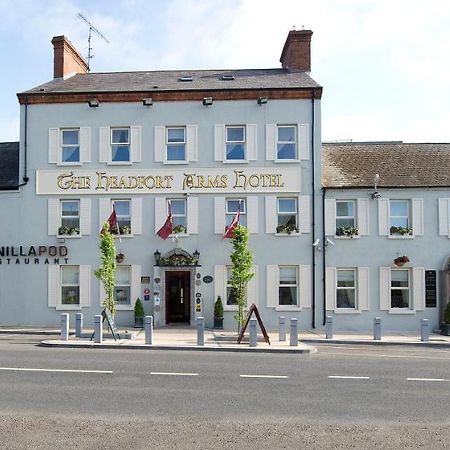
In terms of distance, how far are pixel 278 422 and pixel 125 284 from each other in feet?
48.0

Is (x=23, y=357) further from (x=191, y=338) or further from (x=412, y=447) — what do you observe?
(x=412, y=447)

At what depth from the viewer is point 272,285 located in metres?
21.3

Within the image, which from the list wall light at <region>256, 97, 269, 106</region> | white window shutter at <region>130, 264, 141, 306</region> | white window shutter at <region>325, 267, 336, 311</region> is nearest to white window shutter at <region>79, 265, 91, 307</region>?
white window shutter at <region>130, 264, 141, 306</region>

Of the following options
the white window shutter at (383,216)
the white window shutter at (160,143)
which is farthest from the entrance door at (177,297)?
the white window shutter at (383,216)

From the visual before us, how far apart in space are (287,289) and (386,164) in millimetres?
7007

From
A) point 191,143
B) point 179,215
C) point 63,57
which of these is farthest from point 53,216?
point 63,57

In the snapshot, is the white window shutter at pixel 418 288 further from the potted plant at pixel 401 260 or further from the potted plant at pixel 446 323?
the potted plant at pixel 446 323

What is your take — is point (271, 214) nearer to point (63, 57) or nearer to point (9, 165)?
point (9, 165)

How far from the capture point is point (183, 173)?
71.2ft

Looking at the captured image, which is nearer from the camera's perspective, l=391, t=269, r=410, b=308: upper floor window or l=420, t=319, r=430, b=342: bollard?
l=420, t=319, r=430, b=342: bollard

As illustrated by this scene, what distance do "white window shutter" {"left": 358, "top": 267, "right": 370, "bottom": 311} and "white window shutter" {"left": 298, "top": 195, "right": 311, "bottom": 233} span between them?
2775 millimetres

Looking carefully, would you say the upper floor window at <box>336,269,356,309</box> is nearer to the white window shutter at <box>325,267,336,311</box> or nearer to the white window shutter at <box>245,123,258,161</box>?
the white window shutter at <box>325,267,336,311</box>

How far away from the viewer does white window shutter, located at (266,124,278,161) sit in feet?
71.0

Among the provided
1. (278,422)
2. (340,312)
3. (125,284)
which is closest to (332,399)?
(278,422)
